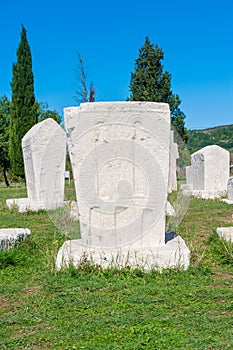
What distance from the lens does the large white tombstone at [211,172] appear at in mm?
13727

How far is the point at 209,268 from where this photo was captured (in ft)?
15.5

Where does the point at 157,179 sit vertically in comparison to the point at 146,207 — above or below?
above

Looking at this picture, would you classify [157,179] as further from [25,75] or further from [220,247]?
[25,75]

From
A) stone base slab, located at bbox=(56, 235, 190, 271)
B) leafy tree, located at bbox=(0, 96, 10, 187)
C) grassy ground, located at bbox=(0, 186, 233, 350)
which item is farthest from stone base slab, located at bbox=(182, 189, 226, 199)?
leafy tree, located at bbox=(0, 96, 10, 187)

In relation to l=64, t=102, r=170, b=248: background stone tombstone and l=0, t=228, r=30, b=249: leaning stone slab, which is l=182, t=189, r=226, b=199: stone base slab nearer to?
l=0, t=228, r=30, b=249: leaning stone slab

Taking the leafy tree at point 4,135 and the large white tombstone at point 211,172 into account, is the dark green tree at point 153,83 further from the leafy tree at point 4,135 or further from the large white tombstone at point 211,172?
the large white tombstone at point 211,172

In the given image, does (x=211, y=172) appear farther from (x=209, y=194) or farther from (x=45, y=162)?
(x=45, y=162)

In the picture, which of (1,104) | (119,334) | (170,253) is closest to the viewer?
(119,334)

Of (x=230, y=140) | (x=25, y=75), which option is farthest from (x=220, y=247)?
(x=230, y=140)

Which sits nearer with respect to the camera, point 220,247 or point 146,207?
point 146,207

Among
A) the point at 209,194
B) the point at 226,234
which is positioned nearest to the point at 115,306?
the point at 226,234

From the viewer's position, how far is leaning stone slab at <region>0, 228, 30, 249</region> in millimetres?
5773

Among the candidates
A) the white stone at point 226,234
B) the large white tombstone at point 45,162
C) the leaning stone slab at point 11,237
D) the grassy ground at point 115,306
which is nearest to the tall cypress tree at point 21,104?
the large white tombstone at point 45,162

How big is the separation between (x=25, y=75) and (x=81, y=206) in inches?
790
